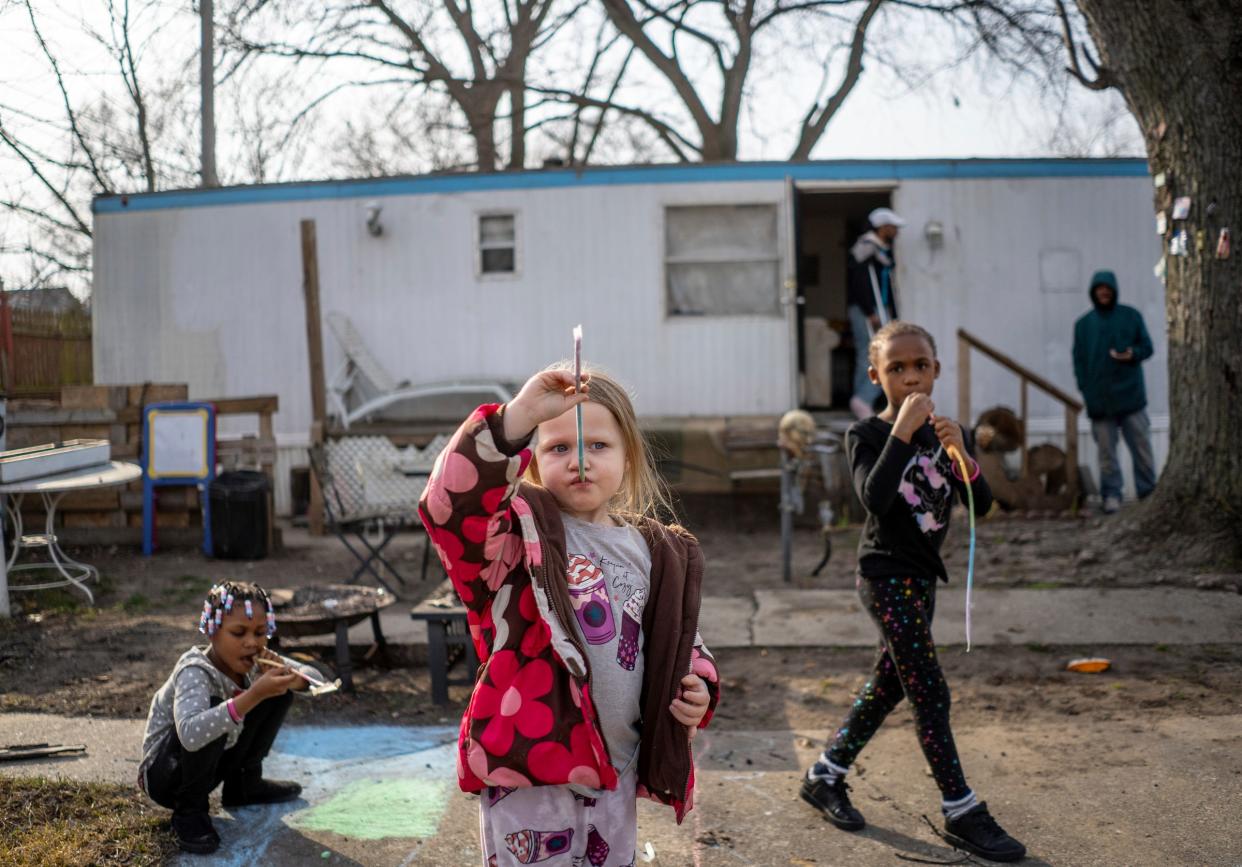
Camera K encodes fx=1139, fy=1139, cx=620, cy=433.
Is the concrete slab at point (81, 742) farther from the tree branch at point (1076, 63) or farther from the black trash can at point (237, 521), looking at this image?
the tree branch at point (1076, 63)

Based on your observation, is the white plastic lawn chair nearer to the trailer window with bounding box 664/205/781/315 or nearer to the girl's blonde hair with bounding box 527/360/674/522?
the trailer window with bounding box 664/205/781/315

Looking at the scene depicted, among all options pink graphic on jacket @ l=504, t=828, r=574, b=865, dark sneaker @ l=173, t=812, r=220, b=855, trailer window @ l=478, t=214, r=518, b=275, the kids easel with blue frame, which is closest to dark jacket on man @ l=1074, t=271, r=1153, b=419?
trailer window @ l=478, t=214, r=518, b=275

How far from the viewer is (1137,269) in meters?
10.9

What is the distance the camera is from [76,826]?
3314mm

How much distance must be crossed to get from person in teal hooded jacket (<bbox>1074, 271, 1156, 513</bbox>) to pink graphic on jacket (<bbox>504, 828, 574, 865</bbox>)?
8324 mm

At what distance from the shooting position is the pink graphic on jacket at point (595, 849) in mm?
2180

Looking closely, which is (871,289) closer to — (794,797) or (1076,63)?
(1076,63)

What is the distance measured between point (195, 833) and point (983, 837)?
7.43 feet

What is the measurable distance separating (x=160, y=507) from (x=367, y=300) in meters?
3.20

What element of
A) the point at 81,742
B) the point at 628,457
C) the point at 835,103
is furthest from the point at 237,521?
the point at 835,103

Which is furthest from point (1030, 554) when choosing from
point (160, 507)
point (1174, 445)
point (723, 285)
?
point (160, 507)

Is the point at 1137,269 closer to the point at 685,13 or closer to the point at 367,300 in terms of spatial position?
the point at 367,300

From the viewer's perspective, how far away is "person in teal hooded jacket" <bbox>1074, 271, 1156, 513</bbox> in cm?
935

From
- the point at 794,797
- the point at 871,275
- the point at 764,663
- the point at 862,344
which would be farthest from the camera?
the point at 862,344
